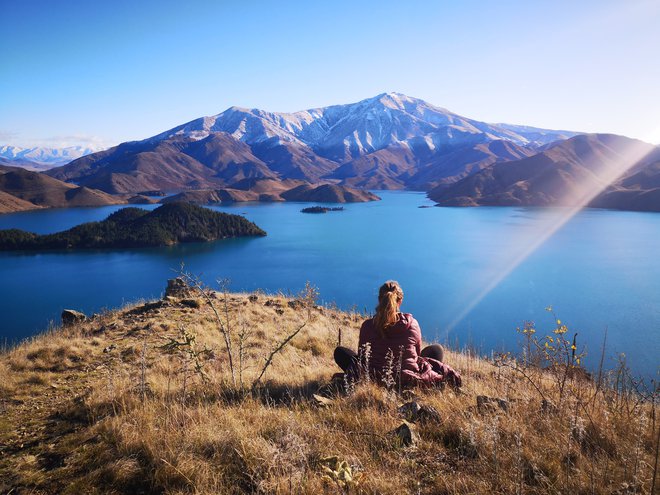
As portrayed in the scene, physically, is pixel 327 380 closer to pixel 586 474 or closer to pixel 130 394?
pixel 130 394

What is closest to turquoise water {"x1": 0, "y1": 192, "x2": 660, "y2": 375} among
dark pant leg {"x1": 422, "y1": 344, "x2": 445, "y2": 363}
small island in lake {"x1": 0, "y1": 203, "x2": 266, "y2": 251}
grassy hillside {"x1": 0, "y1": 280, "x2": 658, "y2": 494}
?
small island in lake {"x1": 0, "y1": 203, "x2": 266, "y2": 251}

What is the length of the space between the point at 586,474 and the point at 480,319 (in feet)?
71.4

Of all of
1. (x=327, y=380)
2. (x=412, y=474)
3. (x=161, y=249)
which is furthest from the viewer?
(x=161, y=249)

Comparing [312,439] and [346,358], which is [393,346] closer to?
[346,358]

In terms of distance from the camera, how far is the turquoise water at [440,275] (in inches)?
837

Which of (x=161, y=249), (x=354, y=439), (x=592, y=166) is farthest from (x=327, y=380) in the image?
(x=592, y=166)

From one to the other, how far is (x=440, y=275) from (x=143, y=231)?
46146 mm

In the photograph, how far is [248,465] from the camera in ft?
8.01

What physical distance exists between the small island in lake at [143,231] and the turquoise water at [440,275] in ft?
11.9

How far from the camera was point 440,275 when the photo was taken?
32594 millimetres

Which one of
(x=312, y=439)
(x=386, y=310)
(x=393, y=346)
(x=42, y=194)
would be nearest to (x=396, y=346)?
(x=393, y=346)

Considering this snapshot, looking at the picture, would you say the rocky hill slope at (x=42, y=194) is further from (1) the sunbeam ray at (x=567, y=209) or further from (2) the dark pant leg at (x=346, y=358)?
(2) the dark pant leg at (x=346, y=358)

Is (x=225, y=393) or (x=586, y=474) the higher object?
(x=586, y=474)

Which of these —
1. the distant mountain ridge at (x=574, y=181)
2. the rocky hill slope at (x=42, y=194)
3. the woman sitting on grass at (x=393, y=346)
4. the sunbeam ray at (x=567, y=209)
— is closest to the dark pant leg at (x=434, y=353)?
the woman sitting on grass at (x=393, y=346)
